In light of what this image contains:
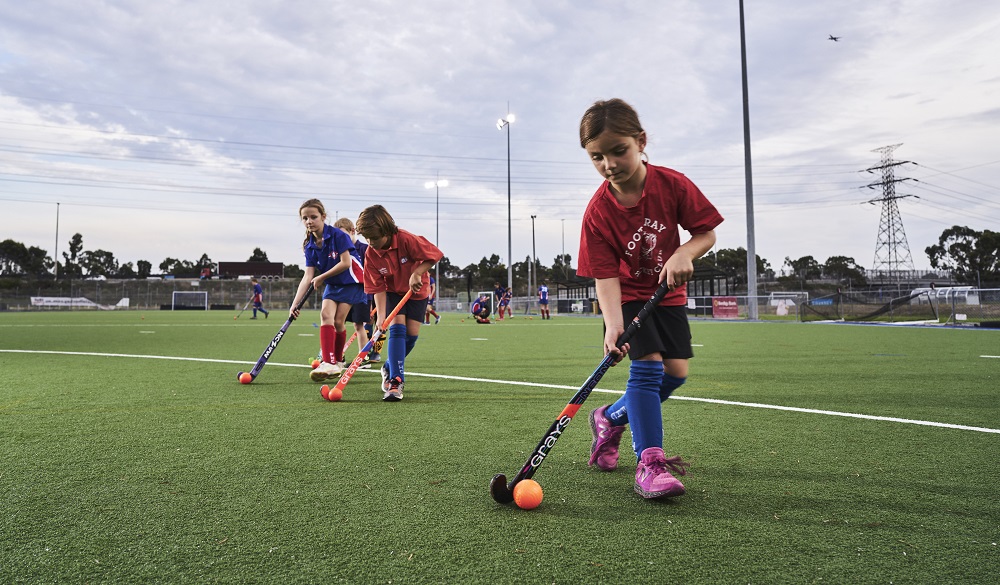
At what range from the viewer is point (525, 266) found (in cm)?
12506

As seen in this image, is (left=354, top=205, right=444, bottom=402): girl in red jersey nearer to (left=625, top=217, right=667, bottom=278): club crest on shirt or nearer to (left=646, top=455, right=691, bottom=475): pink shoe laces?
(left=625, top=217, right=667, bottom=278): club crest on shirt

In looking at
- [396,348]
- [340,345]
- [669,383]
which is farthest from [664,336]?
[340,345]

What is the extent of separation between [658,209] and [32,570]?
2679mm

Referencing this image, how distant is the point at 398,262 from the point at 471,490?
11.1 feet

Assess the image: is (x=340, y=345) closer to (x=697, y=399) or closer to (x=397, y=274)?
(x=397, y=274)

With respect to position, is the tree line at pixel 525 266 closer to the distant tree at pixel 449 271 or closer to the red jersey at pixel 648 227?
the distant tree at pixel 449 271

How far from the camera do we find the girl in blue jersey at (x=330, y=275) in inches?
262

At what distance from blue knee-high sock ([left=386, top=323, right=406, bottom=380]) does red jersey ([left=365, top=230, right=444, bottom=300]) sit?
13.3 inches

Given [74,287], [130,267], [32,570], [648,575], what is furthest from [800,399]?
[130,267]

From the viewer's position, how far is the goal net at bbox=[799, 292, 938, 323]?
20.5 m

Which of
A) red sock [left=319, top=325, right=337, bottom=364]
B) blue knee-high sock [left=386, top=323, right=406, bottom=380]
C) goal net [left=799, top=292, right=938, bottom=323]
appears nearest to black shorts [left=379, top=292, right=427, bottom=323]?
blue knee-high sock [left=386, top=323, right=406, bottom=380]

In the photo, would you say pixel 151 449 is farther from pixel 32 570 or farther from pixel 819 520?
pixel 819 520

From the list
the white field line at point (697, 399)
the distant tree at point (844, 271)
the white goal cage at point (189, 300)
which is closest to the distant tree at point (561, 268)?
the distant tree at point (844, 271)

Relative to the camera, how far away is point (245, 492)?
258cm
